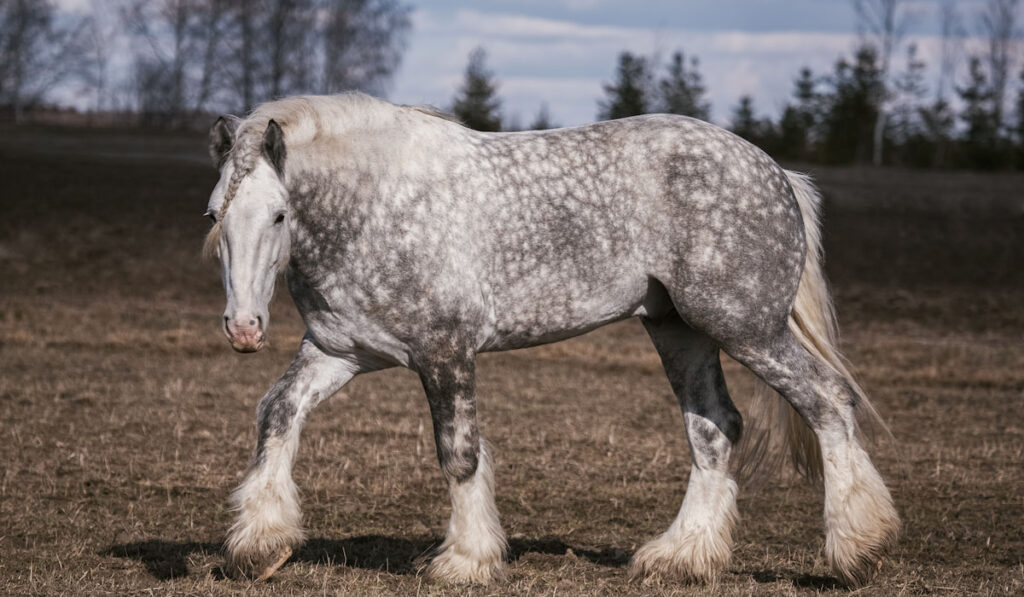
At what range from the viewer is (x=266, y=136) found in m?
5.00

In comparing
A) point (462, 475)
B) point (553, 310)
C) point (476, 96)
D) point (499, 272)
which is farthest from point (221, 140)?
point (476, 96)

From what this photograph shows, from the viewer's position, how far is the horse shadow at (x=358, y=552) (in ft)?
19.7

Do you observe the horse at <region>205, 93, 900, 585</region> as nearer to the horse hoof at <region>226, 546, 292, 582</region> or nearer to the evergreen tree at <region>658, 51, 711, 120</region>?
the horse hoof at <region>226, 546, 292, 582</region>

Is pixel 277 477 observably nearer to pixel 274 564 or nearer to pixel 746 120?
pixel 274 564

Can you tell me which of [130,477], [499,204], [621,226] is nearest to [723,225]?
[621,226]

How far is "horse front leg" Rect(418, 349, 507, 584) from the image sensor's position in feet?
17.7

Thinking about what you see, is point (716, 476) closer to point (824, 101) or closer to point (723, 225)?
point (723, 225)

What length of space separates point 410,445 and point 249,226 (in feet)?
15.6

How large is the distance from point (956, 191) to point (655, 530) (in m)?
24.9

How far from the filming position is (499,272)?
218 inches

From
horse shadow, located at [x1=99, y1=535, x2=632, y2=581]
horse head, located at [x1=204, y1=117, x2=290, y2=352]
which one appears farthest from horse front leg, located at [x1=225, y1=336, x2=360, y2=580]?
horse head, located at [x1=204, y1=117, x2=290, y2=352]

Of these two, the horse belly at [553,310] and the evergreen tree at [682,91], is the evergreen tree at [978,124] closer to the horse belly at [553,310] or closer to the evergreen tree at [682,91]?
the evergreen tree at [682,91]

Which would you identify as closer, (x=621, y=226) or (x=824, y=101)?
(x=621, y=226)

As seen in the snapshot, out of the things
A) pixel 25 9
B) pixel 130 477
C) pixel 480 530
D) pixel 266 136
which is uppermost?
pixel 25 9
